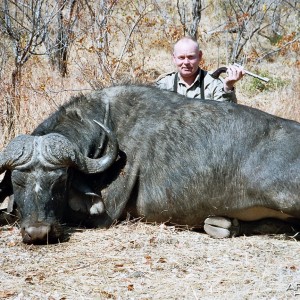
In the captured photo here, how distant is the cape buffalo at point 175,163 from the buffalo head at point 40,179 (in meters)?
0.09

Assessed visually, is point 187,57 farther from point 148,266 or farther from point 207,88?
point 148,266

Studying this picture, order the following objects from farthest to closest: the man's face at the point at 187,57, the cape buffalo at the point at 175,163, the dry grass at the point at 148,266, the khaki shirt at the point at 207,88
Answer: the khaki shirt at the point at 207,88, the man's face at the point at 187,57, the cape buffalo at the point at 175,163, the dry grass at the point at 148,266

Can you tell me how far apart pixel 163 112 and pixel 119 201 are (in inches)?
34.5

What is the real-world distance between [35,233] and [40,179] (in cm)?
40

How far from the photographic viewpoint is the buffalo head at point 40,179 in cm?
455

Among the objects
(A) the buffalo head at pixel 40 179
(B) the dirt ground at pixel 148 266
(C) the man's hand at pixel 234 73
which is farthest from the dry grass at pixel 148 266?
(C) the man's hand at pixel 234 73

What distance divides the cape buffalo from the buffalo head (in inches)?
3.7

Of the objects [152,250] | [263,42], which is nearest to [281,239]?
[152,250]

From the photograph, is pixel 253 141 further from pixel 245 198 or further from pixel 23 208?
pixel 23 208

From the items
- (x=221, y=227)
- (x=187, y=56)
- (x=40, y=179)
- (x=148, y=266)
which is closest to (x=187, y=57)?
(x=187, y=56)

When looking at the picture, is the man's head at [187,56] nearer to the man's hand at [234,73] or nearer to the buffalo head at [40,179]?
the man's hand at [234,73]

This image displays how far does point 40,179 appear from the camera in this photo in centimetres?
461

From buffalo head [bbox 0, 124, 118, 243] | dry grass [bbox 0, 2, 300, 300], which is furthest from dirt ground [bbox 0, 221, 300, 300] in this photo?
buffalo head [bbox 0, 124, 118, 243]

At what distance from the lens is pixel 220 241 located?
16.4 feet
